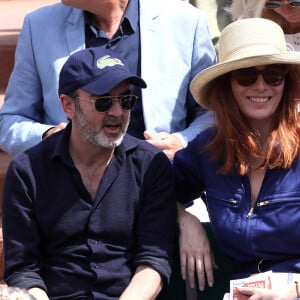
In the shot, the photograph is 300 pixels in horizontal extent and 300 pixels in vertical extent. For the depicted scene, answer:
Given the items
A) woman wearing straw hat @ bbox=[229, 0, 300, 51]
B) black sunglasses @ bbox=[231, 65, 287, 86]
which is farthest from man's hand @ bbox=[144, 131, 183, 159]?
woman wearing straw hat @ bbox=[229, 0, 300, 51]

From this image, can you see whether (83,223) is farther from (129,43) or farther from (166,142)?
(129,43)

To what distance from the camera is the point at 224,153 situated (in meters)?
3.32

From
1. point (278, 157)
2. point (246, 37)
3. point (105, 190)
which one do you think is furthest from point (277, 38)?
point (105, 190)

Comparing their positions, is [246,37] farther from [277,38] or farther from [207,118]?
[207,118]

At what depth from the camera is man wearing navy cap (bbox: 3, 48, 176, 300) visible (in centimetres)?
332

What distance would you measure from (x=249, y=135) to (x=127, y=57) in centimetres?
89

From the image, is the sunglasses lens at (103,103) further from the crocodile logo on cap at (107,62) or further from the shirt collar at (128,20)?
the shirt collar at (128,20)

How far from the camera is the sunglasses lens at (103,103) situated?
3301 millimetres

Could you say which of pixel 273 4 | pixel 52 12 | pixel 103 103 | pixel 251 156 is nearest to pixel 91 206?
pixel 103 103

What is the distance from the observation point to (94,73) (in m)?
3.32

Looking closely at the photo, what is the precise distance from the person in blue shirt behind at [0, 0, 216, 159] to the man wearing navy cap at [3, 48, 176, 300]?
0.49 m

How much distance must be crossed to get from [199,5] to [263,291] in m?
2.40

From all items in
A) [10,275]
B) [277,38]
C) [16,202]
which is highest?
[277,38]

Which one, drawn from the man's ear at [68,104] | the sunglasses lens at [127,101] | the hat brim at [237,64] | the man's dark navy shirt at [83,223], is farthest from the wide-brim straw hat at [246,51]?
the man's ear at [68,104]
